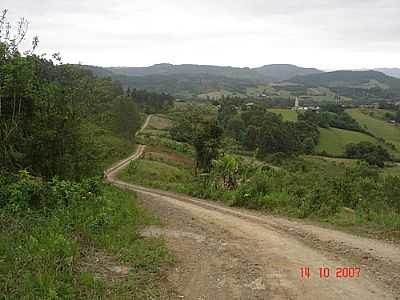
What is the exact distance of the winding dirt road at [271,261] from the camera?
6.40 metres

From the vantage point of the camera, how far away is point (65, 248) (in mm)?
7199

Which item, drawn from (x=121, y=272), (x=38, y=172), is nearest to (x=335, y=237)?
(x=121, y=272)

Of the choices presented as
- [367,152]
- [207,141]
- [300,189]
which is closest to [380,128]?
[367,152]

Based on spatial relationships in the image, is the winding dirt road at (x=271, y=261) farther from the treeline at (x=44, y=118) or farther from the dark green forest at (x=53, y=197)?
the treeline at (x=44, y=118)

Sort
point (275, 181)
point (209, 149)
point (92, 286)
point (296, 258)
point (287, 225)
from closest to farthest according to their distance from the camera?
point (92, 286) < point (296, 258) < point (287, 225) < point (275, 181) < point (209, 149)

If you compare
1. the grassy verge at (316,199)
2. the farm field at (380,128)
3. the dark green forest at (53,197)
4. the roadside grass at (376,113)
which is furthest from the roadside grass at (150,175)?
the roadside grass at (376,113)

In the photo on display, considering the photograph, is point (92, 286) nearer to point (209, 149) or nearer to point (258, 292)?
point (258, 292)

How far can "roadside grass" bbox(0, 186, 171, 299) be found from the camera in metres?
5.83

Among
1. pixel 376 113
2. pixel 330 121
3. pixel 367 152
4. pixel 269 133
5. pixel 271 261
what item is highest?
pixel 271 261

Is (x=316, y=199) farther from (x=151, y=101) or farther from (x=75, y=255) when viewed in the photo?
(x=151, y=101)

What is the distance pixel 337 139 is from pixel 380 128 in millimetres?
18798

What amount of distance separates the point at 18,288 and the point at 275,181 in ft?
38.5

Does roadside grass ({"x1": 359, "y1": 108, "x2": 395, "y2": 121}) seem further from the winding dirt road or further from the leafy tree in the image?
the winding dirt road
